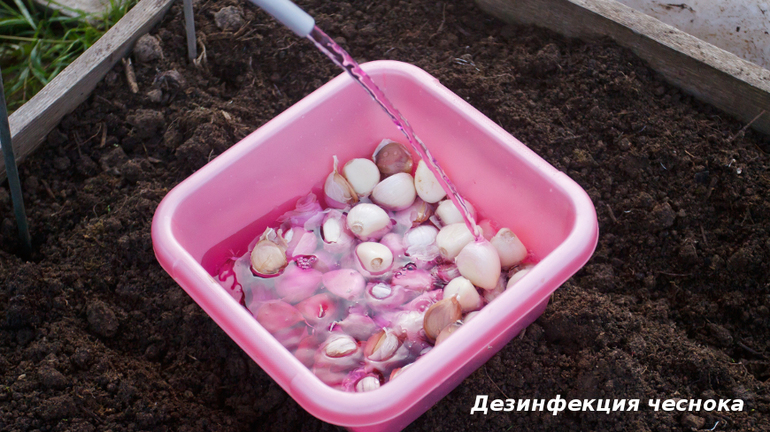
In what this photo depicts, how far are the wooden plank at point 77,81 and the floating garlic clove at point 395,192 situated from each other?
0.68 meters

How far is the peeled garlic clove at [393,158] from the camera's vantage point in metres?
1.33

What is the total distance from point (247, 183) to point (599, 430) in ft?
2.53

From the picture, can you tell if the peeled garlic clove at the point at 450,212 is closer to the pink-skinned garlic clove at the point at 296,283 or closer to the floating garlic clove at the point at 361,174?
the floating garlic clove at the point at 361,174

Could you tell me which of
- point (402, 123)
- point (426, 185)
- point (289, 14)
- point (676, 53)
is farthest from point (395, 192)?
point (676, 53)

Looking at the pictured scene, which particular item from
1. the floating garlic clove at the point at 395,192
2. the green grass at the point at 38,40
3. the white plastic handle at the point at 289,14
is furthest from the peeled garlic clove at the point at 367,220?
the green grass at the point at 38,40

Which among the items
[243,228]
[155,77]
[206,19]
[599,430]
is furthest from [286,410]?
[206,19]

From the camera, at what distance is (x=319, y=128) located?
128 centimetres

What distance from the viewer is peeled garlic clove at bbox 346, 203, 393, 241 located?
1.25m

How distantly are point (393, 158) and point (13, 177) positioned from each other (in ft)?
2.37

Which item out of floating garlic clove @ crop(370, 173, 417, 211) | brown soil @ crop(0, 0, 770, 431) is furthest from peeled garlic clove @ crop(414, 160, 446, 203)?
brown soil @ crop(0, 0, 770, 431)

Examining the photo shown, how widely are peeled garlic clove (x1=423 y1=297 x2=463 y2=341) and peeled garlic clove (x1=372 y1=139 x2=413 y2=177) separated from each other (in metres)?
0.36

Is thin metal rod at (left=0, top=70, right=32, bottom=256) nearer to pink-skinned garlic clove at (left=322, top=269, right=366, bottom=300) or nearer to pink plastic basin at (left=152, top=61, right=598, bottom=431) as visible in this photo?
pink plastic basin at (left=152, top=61, right=598, bottom=431)

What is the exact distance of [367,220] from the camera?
1.25 meters

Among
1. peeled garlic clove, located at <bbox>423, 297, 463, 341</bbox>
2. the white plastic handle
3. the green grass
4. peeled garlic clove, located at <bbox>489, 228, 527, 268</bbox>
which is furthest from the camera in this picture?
the green grass
